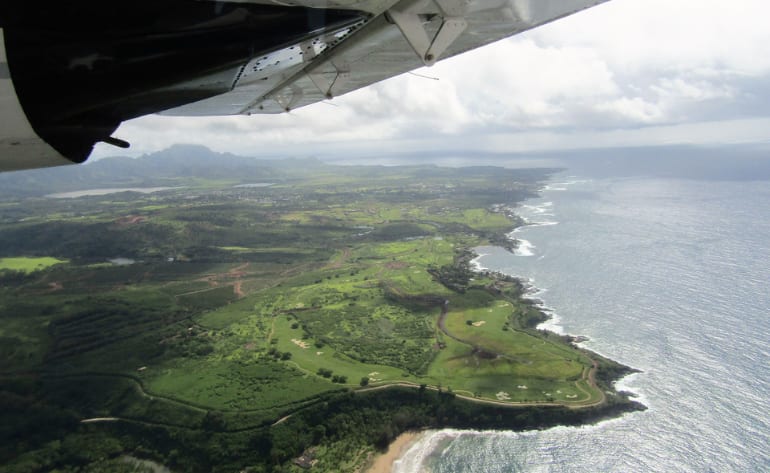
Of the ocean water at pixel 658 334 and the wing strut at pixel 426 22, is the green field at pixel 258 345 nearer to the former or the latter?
the ocean water at pixel 658 334

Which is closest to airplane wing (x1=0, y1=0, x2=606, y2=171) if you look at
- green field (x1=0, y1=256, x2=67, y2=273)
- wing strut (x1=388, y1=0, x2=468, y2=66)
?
wing strut (x1=388, y1=0, x2=468, y2=66)

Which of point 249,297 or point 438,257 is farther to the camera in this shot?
point 438,257

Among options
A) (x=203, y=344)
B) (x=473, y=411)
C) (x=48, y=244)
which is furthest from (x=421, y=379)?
(x=48, y=244)

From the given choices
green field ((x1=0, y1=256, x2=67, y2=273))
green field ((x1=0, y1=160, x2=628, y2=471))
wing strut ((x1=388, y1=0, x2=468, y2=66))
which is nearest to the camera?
wing strut ((x1=388, y1=0, x2=468, y2=66))

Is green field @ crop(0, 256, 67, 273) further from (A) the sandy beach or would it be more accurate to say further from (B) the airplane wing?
(B) the airplane wing

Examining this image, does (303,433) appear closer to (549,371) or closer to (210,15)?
(549,371)

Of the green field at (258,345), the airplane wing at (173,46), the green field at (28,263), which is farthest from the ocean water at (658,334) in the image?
the green field at (28,263)
